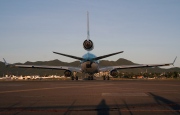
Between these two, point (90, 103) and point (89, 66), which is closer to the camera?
point (90, 103)

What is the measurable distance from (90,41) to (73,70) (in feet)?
37.7

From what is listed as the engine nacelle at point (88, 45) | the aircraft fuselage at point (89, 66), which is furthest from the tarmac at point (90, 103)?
the aircraft fuselage at point (89, 66)

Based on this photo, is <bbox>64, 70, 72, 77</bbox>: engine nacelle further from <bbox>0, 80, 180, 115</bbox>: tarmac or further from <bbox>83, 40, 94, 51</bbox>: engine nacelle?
<bbox>0, 80, 180, 115</bbox>: tarmac

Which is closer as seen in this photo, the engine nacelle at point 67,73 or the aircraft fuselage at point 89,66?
the aircraft fuselage at point 89,66

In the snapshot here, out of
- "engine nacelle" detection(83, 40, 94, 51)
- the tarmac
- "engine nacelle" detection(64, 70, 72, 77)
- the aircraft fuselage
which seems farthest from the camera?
"engine nacelle" detection(64, 70, 72, 77)

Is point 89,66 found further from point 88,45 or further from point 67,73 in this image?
point 67,73

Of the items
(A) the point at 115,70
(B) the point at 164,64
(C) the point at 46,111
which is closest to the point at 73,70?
(A) the point at 115,70

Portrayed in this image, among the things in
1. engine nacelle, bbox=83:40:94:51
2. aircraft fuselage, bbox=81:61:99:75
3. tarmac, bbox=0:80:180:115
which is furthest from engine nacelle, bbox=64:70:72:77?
tarmac, bbox=0:80:180:115

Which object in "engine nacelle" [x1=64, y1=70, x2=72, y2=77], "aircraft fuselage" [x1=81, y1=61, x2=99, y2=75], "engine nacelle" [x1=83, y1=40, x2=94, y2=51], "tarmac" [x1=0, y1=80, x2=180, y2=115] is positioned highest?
"engine nacelle" [x1=83, y1=40, x2=94, y2=51]

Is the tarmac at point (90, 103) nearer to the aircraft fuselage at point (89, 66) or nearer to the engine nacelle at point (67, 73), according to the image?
the aircraft fuselage at point (89, 66)

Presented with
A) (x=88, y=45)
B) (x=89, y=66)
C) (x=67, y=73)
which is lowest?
(x=67, y=73)

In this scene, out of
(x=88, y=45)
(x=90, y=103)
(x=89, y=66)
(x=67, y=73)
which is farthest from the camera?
(x=67, y=73)

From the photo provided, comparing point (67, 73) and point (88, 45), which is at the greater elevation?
point (88, 45)

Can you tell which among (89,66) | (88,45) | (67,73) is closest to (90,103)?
(88,45)
